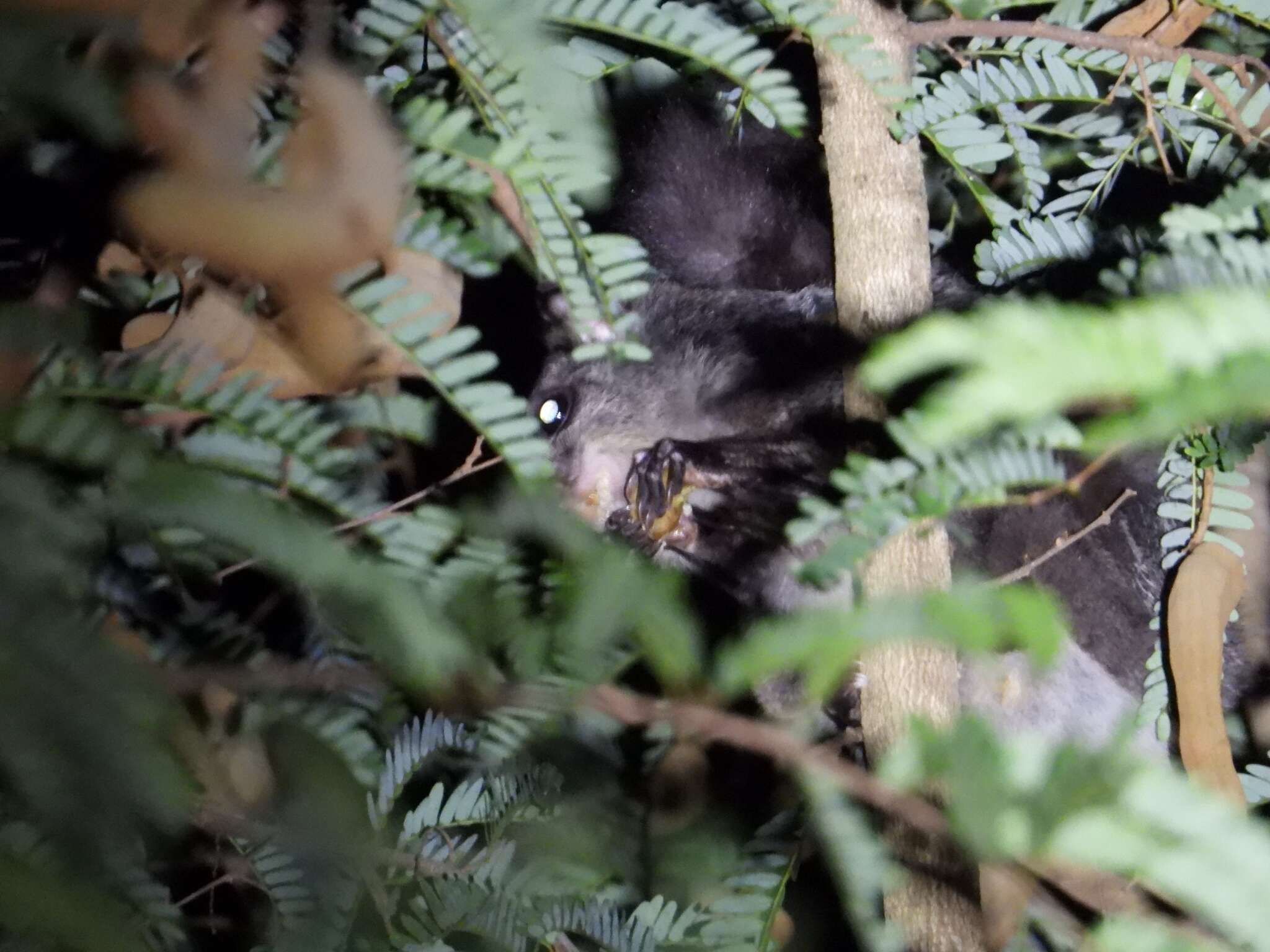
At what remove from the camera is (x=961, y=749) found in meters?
0.41

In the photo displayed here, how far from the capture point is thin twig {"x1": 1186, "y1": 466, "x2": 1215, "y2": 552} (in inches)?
41.5

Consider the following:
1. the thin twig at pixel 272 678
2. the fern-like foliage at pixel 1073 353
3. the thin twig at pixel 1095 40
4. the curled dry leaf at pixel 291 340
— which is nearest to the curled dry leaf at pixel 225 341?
the curled dry leaf at pixel 291 340

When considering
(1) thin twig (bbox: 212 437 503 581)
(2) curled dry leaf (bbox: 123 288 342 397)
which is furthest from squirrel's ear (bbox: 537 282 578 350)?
(2) curled dry leaf (bbox: 123 288 342 397)

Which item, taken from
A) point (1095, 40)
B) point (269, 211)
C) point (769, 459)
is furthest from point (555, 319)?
point (269, 211)

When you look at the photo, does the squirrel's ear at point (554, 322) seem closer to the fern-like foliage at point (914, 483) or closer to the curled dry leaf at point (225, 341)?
the curled dry leaf at point (225, 341)

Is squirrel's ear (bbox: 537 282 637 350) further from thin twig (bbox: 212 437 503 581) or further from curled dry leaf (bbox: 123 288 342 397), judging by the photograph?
curled dry leaf (bbox: 123 288 342 397)

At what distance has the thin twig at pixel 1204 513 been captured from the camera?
1054 millimetres

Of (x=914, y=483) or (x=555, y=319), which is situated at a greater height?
(x=914, y=483)

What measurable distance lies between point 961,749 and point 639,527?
1032 millimetres

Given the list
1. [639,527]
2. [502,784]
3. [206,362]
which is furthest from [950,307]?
[206,362]

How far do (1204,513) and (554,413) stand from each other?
0.96m

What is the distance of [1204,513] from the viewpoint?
1073 mm

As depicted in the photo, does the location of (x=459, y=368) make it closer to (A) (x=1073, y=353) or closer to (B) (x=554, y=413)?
(A) (x=1073, y=353)

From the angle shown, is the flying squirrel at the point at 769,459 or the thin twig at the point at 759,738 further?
the flying squirrel at the point at 769,459
